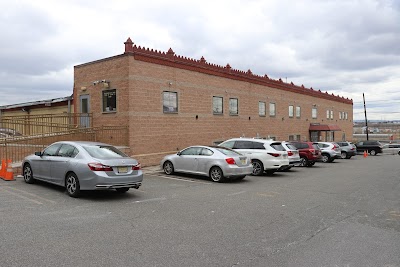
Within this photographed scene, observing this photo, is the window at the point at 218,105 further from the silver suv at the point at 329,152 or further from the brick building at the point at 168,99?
the silver suv at the point at 329,152

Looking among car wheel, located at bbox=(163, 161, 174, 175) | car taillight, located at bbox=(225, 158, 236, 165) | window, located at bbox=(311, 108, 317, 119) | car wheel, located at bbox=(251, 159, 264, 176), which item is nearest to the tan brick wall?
car wheel, located at bbox=(163, 161, 174, 175)

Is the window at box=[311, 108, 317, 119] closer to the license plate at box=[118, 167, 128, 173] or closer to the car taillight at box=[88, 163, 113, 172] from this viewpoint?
the license plate at box=[118, 167, 128, 173]

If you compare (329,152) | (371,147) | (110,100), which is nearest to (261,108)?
(329,152)

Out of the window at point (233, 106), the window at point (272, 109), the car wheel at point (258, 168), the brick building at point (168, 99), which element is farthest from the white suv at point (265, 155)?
the window at point (272, 109)

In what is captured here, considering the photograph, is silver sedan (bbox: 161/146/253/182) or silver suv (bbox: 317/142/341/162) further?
silver suv (bbox: 317/142/341/162)

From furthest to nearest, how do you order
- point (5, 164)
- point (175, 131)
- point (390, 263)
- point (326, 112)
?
point (326, 112)
point (175, 131)
point (5, 164)
point (390, 263)

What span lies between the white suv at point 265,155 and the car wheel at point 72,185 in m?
8.72

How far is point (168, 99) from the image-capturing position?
64.3 feet

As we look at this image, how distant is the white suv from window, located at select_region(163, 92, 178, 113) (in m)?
5.41

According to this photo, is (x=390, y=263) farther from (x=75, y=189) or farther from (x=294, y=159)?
(x=294, y=159)

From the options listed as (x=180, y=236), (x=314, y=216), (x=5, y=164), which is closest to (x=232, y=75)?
(x=5, y=164)

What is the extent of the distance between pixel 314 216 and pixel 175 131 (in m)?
13.1

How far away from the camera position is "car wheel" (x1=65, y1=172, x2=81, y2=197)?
887 centimetres

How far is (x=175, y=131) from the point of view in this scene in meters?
19.9
